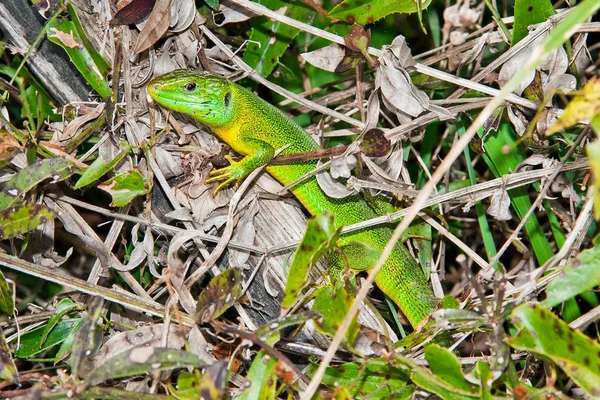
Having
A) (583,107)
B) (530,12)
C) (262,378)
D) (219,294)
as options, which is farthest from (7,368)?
(530,12)

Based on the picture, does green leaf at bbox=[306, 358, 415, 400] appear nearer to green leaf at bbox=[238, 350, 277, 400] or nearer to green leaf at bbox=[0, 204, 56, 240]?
green leaf at bbox=[238, 350, 277, 400]

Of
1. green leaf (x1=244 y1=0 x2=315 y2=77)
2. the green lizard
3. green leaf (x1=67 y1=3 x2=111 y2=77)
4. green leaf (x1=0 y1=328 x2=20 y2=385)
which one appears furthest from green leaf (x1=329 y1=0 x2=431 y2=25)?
green leaf (x1=0 y1=328 x2=20 y2=385)

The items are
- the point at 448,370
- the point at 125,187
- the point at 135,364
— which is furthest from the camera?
the point at 125,187

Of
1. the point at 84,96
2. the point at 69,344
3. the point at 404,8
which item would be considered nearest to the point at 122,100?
the point at 84,96

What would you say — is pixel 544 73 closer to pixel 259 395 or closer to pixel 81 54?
pixel 259 395

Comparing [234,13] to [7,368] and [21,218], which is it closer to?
[21,218]

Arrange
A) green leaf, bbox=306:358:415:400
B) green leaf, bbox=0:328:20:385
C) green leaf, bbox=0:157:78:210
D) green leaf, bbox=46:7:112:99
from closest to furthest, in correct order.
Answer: green leaf, bbox=0:328:20:385, green leaf, bbox=306:358:415:400, green leaf, bbox=0:157:78:210, green leaf, bbox=46:7:112:99

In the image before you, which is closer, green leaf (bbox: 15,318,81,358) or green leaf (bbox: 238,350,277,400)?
green leaf (bbox: 238,350,277,400)
